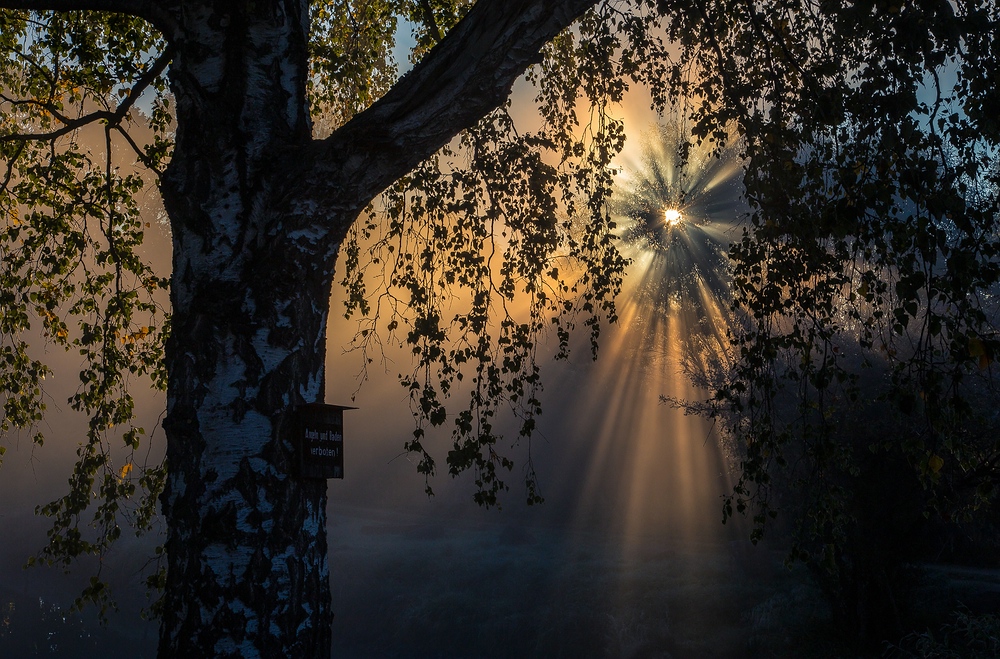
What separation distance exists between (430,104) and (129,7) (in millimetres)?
1989

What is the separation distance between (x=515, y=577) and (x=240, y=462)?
16.1 meters

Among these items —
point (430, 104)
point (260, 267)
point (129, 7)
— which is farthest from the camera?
point (129, 7)

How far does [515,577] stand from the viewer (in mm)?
18422

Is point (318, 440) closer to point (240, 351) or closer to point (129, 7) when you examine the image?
point (240, 351)

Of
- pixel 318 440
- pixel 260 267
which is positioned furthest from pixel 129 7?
pixel 318 440

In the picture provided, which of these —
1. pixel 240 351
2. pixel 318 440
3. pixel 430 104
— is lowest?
pixel 318 440

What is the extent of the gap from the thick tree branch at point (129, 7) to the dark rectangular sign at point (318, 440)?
7.20ft

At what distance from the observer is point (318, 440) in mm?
3559

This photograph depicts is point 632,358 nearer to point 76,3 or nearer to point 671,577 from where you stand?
point 671,577

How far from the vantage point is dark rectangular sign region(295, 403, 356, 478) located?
352cm

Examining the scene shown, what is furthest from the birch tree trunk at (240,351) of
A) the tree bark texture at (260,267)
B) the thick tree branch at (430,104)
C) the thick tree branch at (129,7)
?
the thick tree branch at (129,7)

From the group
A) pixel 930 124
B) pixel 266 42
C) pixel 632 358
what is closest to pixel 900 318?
pixel 930 124

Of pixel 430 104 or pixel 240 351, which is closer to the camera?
pixel 240 351

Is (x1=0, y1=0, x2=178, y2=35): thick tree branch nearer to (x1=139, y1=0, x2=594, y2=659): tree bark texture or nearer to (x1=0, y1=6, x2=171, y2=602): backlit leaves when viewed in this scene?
(x1=139, y1=0, x2=594, y2=659): tree bark texture
